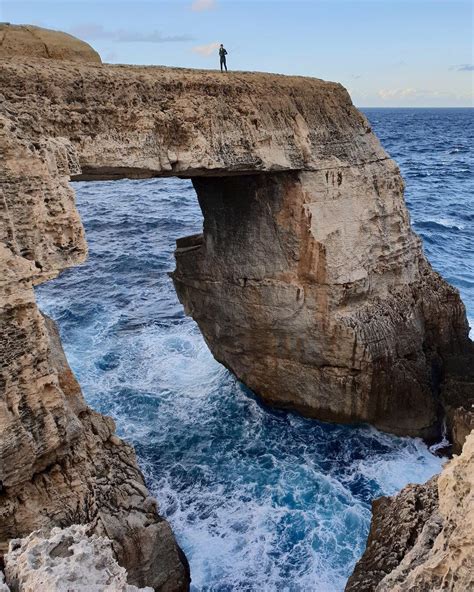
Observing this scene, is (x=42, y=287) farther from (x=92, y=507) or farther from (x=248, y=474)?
(x=92, y=507)

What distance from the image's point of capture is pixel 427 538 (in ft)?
18.4

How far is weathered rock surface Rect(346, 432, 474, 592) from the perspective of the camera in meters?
4.66

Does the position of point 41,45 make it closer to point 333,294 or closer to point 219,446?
point 333,294

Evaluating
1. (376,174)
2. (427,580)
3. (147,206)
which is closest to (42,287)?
(147,206)

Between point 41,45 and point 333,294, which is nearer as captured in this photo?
point 41,45

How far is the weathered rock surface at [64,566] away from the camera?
506 cm

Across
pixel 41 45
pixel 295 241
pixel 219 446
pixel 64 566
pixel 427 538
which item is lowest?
pixel 219 446

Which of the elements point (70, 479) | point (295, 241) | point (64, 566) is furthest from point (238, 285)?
point (64, 566)

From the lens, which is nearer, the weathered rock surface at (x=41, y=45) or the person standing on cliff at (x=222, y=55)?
the weathered rock surface at (x=41, y=45)

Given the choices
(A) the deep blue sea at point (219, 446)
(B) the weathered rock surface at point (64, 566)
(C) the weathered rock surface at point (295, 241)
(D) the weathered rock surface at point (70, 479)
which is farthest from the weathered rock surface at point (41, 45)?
(A) the deep blue sea at point (219, 446)

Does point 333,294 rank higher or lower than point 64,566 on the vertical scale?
higher

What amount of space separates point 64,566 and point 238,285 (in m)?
9.46

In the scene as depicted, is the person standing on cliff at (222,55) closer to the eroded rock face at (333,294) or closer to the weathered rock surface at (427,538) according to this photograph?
the eroded rock face at (333,294)

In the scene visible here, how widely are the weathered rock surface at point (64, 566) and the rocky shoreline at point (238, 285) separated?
6cm
